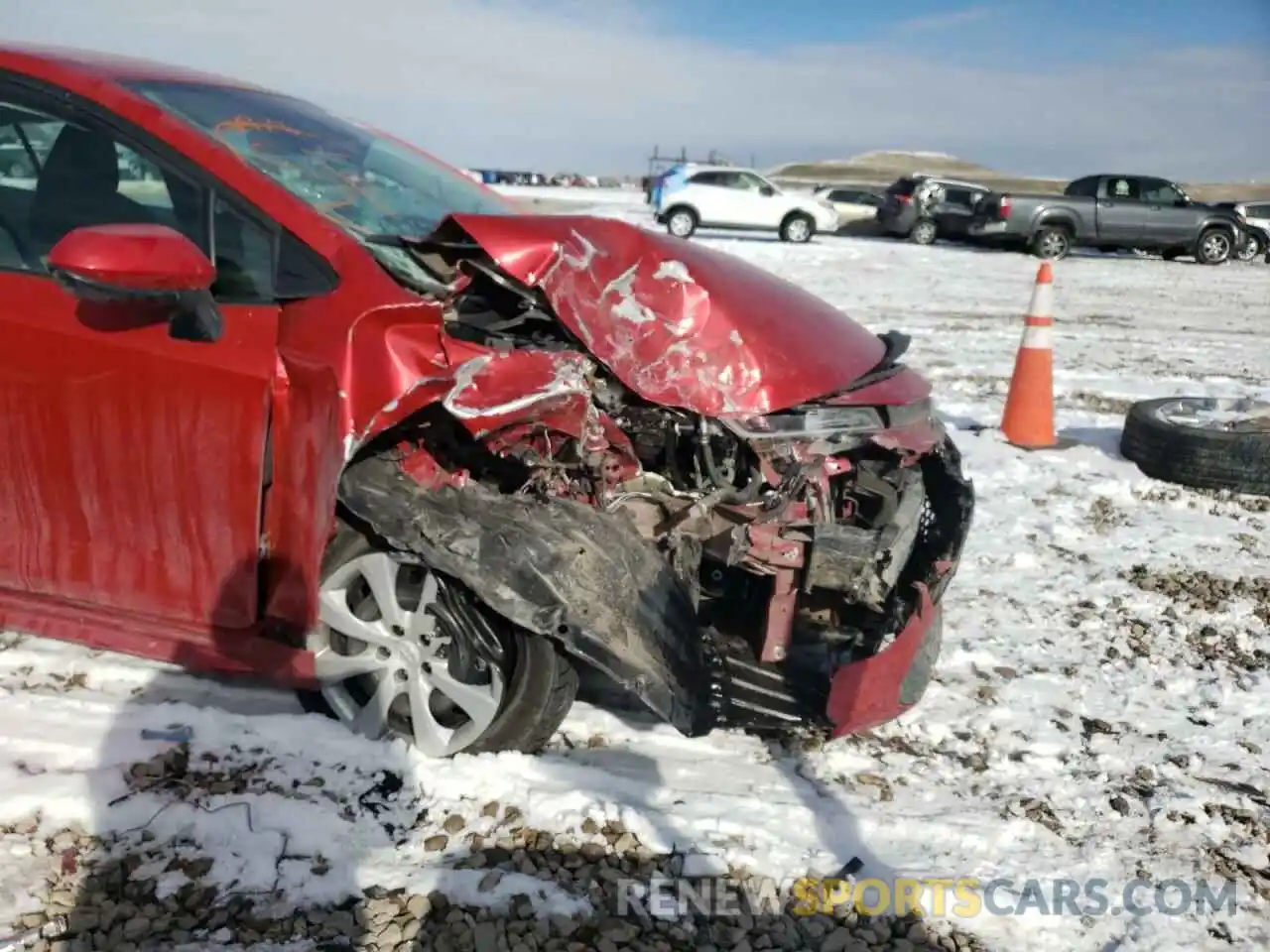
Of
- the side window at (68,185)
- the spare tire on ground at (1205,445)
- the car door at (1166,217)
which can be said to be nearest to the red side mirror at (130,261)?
the side window at (68,185)

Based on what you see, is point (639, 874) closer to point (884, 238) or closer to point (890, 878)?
point (890, 878)

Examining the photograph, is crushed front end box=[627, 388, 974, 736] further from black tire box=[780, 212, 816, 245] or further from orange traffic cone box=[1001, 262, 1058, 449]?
black tire box=[780, 212, 816, 245]

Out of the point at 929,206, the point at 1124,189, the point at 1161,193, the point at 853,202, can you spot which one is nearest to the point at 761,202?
the point at 929,206

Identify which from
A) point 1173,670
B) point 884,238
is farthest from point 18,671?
point 884,238

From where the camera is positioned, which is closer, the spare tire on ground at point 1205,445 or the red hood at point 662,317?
the red hood at point 662,317

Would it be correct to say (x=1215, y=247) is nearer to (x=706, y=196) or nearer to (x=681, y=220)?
(x=706, y=196)

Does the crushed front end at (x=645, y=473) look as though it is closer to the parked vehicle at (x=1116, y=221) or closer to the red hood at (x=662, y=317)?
the red hood at (x=662, y=317)

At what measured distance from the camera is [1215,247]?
18.7 m

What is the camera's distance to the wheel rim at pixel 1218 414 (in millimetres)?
5371

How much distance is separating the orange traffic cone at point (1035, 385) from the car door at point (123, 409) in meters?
4.64

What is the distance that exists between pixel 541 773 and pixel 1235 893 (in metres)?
1.78

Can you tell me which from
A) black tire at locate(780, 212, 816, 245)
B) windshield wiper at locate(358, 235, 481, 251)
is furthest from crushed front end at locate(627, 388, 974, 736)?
black tire at locate(780, 212, 816, 245)

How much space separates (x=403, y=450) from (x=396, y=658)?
0.58 metres

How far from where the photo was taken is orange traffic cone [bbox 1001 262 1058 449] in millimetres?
5773
